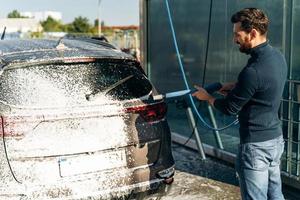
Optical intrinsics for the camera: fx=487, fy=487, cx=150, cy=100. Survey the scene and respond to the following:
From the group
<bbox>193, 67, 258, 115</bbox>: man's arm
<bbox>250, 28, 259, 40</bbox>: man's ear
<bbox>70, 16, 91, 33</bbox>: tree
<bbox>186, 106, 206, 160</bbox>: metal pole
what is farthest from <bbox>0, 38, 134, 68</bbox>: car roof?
<bbox>70, 16, 91, 33</bbox>: tree

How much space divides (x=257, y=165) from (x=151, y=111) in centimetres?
112

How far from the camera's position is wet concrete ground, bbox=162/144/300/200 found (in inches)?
211

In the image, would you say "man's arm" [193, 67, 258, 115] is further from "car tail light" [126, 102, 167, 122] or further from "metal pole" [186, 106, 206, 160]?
"metal pole" [186, 106, 206, 160]

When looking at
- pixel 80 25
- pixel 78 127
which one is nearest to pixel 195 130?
pixel 78 127

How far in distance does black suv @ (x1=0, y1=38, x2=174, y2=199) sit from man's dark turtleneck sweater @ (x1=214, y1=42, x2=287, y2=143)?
0.86m

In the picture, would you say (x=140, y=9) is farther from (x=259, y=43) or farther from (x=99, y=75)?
(x=259, y=43)

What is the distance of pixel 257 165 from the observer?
357 cm

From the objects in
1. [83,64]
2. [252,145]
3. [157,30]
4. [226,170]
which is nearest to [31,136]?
[83,64]

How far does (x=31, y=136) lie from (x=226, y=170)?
3.25 meters

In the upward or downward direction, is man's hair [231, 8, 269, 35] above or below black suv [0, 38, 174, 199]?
above

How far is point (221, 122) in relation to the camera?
662 cm

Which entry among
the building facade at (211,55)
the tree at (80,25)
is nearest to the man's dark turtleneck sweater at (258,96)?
the building facade at (211,55)

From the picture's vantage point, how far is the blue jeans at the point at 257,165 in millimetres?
3572

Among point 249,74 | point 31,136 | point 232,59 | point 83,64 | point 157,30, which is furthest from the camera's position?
point 157,30
